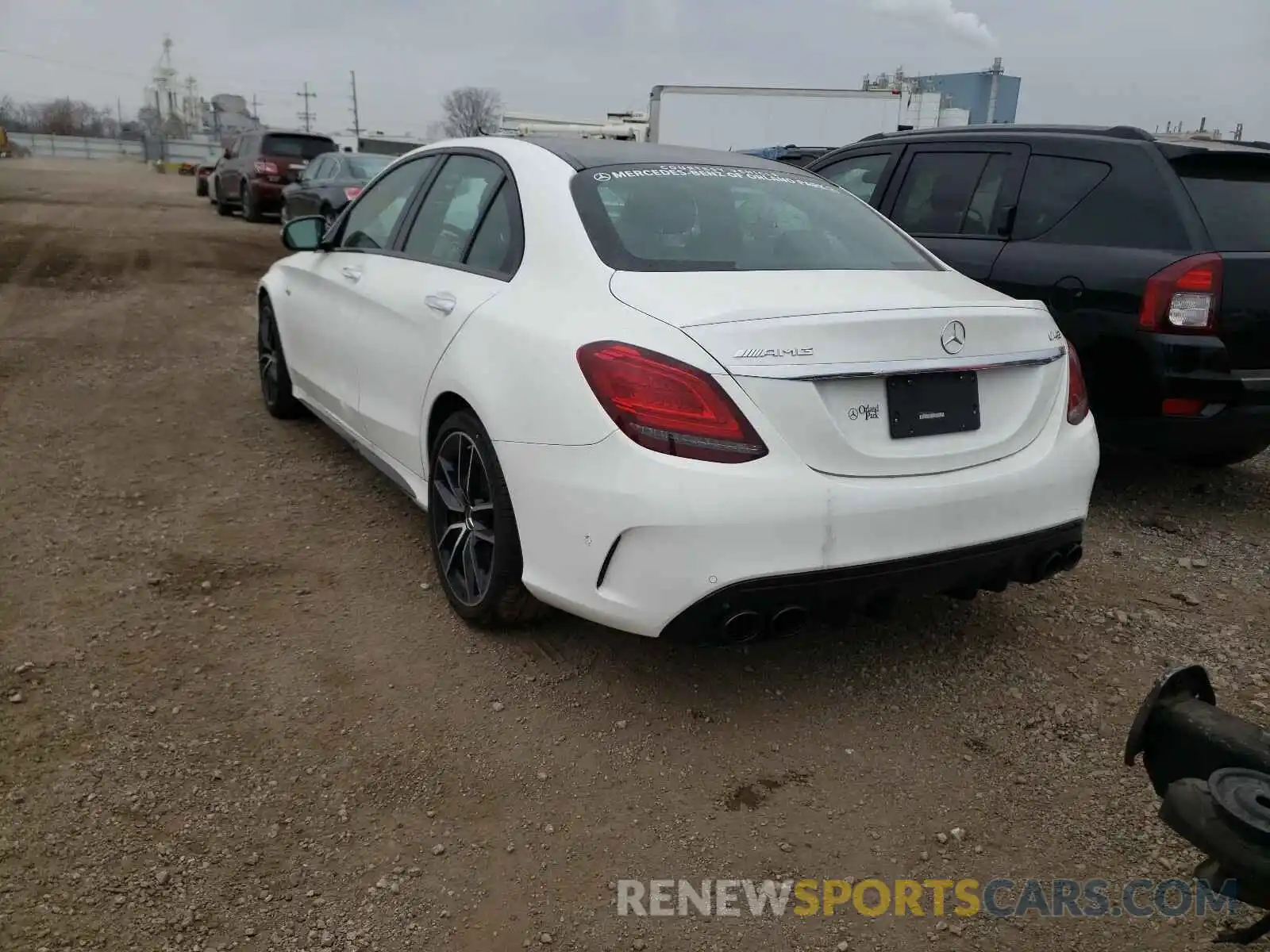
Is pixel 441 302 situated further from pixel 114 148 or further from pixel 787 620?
pixel 114 148

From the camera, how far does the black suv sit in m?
4.17

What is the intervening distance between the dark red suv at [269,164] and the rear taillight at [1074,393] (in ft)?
58.1

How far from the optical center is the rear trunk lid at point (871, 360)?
8.34ft

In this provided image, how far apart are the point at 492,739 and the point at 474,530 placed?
745 mm

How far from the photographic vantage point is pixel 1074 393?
3.13 m

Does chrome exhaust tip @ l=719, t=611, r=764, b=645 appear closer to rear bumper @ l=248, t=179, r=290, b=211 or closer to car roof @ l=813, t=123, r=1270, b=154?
car roof @ l=813, t=123, r=1270, b=154

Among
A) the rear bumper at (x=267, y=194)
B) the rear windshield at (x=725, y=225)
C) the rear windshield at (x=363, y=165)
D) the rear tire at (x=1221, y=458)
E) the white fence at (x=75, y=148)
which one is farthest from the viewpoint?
the white fence at (x=75, y=148)

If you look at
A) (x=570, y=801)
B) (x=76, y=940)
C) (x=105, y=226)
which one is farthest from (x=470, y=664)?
(x=105, y=226)

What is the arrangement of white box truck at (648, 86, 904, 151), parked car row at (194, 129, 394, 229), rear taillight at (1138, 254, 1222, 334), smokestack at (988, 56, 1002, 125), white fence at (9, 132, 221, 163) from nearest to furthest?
rear taillight at (1138, 254, 1222, 334) < parked car row at (194, 129, 394, 229) < white box truck at (648, 86, 904, 151) < smokestack at (988, 56, 1002, 125) < white fence at (9, 132, 221, 163)

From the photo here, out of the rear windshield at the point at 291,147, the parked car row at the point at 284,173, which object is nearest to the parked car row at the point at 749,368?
the parked car row at the point at 284,173

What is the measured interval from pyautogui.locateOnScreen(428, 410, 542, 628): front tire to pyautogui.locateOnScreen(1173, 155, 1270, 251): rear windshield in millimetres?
3175

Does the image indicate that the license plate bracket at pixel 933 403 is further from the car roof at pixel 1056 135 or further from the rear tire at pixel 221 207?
the rear tire at pixel 221 207

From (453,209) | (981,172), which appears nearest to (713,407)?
(453,209)

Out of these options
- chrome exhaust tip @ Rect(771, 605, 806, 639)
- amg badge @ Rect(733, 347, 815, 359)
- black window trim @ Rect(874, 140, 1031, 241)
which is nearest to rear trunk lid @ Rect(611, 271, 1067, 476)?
amg badge @ Rect(733, 347, 815, 359)
